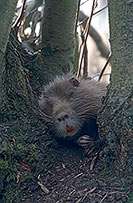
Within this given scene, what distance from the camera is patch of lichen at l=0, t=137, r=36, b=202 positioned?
1.91m

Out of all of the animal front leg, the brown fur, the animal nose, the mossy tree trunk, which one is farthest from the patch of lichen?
the animal nose

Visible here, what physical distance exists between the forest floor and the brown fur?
0.91 ft

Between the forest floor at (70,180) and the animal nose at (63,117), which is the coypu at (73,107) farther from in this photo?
the forest floor at (70,180)

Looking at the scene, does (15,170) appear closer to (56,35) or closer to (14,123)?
(14,123)

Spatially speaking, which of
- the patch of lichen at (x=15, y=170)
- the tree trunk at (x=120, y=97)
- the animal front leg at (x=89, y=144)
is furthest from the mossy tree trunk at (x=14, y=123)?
the tree trunk at (x=120, y=97)

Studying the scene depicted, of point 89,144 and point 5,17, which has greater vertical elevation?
point 5,17

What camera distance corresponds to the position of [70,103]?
2.75 m

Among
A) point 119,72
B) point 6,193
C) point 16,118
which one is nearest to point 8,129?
point 16,118

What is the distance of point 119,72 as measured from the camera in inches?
73.9

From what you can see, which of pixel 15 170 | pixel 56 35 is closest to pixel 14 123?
pixel 15 170

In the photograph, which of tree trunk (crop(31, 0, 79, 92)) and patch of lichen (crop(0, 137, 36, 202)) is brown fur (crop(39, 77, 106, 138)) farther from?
patch of lichen (crop(0, 137, 36, 202))

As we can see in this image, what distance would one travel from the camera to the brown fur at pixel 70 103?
2.56 m

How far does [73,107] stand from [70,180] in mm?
841

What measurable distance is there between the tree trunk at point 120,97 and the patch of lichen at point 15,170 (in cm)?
41
